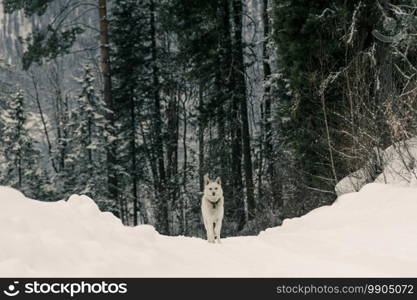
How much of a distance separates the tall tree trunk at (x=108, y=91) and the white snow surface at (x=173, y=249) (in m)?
12.5

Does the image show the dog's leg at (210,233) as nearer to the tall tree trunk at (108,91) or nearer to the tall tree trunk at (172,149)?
the tall tree trunk at (108,91)

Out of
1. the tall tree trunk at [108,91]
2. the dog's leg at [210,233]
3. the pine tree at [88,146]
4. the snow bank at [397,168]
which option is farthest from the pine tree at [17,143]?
the snow bank at [397,168]

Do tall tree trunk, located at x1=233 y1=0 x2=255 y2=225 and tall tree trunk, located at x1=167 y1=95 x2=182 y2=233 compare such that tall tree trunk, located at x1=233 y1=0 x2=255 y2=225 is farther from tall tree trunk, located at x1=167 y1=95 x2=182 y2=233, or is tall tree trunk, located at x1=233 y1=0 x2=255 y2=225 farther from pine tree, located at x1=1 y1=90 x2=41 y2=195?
pine tree, located at x1=1 y1=90 x2=41 y2=195

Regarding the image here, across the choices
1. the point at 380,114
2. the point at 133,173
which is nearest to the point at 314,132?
the point at 380,114

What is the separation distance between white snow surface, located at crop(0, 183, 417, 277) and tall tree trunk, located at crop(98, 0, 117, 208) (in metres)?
12.5

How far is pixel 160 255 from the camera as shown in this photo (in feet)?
17.0

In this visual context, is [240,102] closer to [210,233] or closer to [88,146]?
[88,146]

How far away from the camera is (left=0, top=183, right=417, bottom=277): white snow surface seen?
14.6ft

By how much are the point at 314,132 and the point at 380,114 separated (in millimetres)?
2720

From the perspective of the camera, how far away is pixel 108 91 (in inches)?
765

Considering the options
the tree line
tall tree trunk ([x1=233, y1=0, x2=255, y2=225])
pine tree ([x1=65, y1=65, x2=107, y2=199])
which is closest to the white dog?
the tree line

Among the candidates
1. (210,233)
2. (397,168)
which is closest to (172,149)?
(397,168)

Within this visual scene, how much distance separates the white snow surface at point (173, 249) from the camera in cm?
446

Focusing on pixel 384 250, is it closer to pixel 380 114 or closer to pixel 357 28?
pixel 380 114
